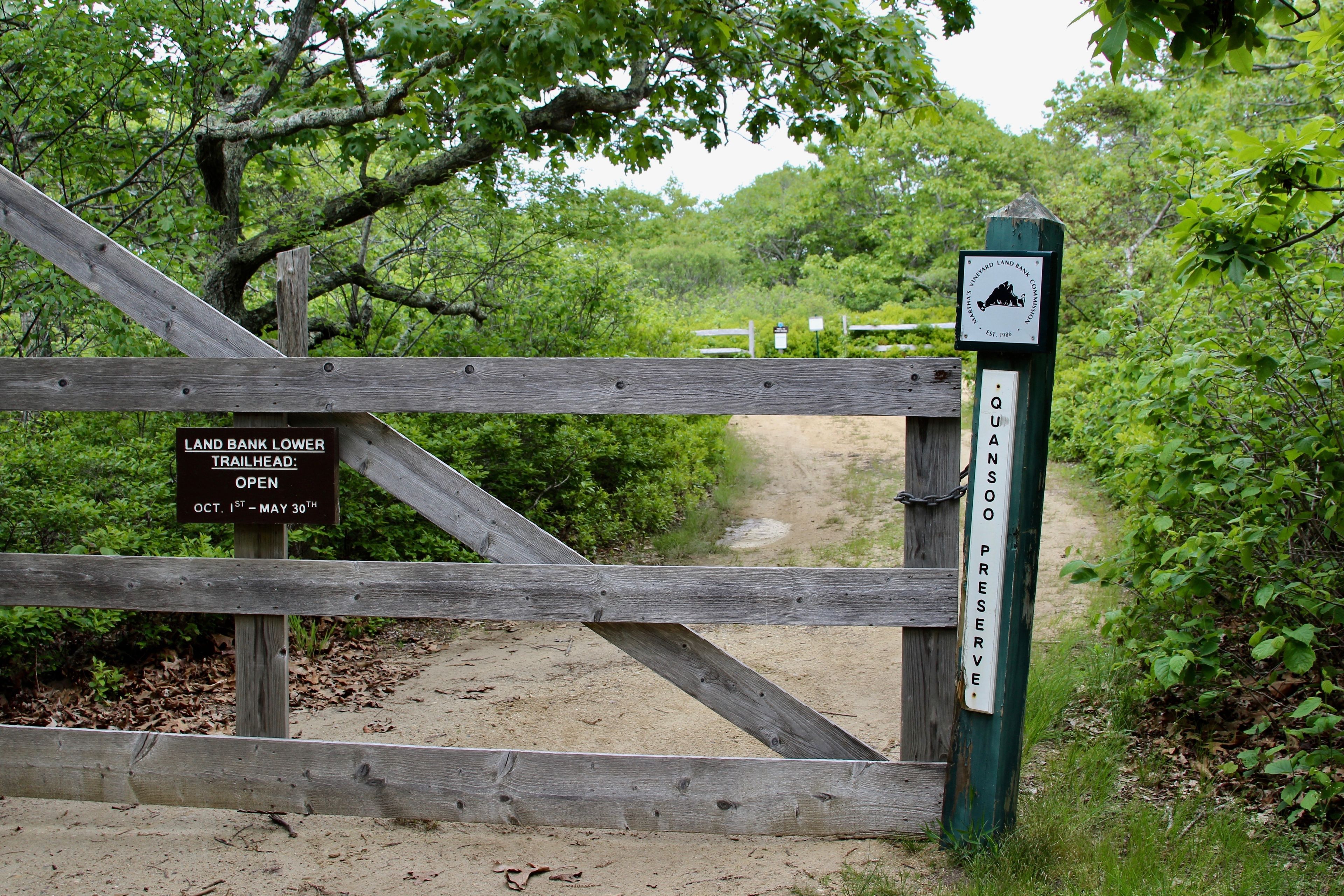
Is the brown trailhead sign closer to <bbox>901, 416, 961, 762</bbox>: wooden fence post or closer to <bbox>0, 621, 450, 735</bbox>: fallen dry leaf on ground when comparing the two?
<bbox>0, 621, 450, 735</bbox>: fallen dry leaf on ground

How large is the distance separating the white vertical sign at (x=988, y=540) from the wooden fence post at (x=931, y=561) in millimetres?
70

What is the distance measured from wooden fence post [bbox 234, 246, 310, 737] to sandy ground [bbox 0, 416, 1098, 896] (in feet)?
1.54

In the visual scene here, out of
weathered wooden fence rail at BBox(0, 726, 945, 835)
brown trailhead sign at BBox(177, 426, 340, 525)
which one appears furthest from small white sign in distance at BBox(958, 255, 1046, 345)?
brown trailhead sign at BBox(177, 426, 340, 525)

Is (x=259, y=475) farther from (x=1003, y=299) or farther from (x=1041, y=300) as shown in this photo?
(x=1041, y=300)

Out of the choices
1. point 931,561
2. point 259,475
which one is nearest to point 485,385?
point 259,475

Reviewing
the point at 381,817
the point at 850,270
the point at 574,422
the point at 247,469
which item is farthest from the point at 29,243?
the point at 850,270

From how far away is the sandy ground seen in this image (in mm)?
3373

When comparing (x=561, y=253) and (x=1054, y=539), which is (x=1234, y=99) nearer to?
(x=1054, y=539)

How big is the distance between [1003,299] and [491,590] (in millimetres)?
2015

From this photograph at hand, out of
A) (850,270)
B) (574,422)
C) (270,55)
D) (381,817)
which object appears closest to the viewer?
(381,817)

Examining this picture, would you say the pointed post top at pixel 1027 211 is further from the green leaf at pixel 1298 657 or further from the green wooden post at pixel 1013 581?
the green leaf at pixel 1298 657

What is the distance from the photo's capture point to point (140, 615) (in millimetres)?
5672

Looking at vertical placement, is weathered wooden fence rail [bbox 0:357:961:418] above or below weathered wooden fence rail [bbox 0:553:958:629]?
above

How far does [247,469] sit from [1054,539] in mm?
6953
